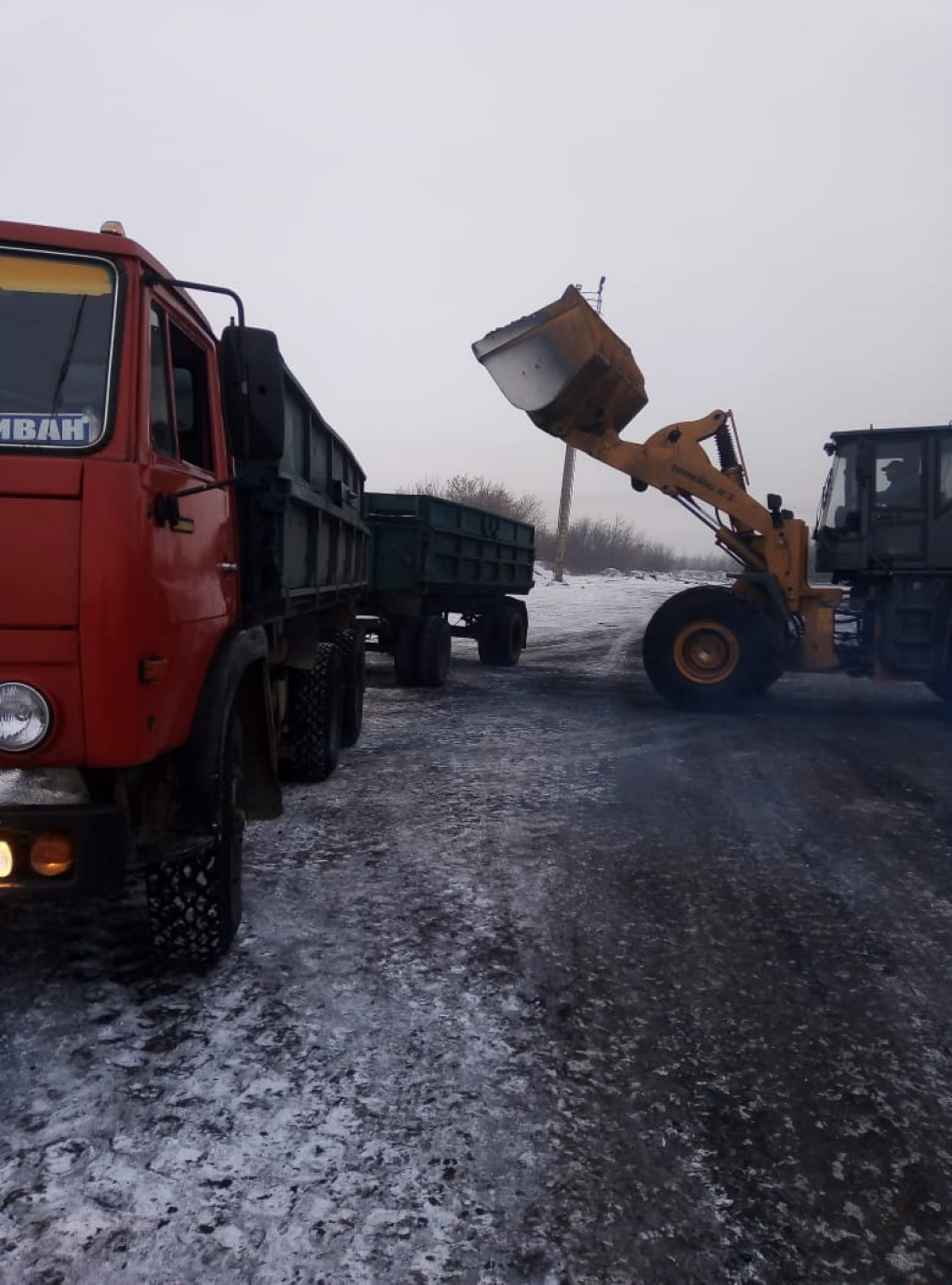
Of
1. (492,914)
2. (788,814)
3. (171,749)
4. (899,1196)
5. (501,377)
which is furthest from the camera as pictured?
(501,377)

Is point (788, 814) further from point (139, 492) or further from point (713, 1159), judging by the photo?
point (139, 492)

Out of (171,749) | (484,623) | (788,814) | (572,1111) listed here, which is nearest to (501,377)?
(484,623)

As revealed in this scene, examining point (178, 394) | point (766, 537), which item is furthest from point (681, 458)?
point (178, 394)

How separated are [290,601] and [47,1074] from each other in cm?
272

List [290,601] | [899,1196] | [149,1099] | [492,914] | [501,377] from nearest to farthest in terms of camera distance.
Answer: [899,1196], [149,1099], [492,914], [290,601], [501,377]

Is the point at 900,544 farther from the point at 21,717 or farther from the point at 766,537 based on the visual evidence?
the point at 21,717

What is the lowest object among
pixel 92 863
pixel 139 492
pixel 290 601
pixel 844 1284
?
pixel 844 1284

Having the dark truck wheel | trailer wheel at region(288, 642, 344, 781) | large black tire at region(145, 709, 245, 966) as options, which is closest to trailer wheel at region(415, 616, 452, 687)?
the dark truck wheel

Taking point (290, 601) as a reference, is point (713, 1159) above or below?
below

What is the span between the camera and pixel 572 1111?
2.91m

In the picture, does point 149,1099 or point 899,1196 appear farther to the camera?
point 149,1099

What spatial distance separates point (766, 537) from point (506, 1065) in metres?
8.64

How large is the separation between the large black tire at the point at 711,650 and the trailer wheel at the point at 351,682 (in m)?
3.34

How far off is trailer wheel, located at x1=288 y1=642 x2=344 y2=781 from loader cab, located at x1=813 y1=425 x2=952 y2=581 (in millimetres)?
6127
